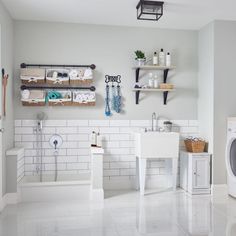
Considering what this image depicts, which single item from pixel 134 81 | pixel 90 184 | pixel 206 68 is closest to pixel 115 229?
pixel 90 184

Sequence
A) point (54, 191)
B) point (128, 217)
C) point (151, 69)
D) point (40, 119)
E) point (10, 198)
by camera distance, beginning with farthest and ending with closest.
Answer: point (151, 69)
point (40, 119)
point (54, 191)
point (10, 198)
point (128, 217)

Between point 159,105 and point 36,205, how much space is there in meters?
2.34

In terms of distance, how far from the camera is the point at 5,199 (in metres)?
3.93

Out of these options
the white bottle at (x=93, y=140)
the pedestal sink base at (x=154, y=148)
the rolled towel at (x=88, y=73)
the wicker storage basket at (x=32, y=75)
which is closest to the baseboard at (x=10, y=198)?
the white bottle at (x=93, y=140)

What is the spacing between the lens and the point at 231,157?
420 cm

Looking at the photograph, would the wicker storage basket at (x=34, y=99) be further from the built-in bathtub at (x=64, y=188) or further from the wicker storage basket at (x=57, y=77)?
the built-in bathtub at (x=64, y=188)

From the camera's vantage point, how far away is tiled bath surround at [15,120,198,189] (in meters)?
4.55

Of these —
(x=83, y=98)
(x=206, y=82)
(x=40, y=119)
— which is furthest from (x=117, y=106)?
(x=206, y=82)

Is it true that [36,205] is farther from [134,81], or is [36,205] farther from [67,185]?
[134,81]

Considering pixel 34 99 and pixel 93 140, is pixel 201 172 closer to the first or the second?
pixel 93 140

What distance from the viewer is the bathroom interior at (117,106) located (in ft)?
13.1

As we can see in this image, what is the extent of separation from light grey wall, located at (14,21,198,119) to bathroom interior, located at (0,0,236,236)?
0.05 ft

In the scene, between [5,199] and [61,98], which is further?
[61,98]

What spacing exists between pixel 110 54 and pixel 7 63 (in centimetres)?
151
